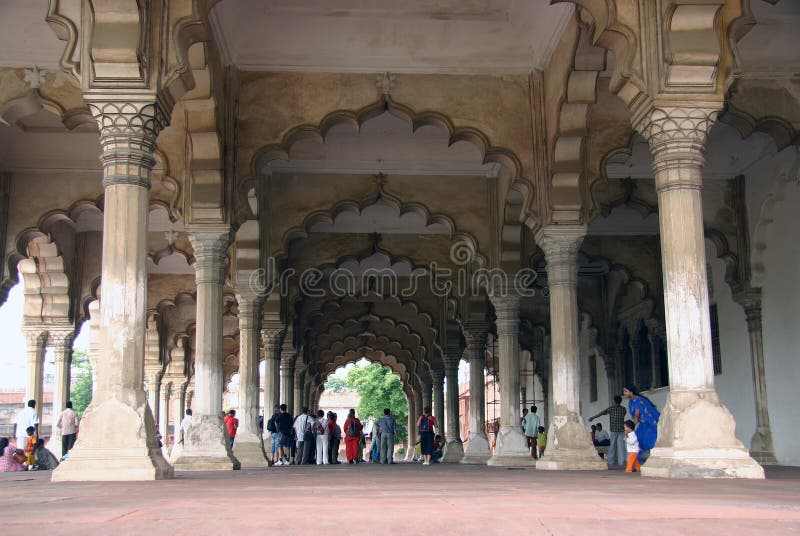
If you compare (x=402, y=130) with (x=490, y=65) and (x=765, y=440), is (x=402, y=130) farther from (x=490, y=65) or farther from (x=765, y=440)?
(x=765, y=440)

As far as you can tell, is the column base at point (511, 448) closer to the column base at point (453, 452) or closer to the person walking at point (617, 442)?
the person walking at point (617, 442)

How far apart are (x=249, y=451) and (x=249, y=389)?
3.86 feet

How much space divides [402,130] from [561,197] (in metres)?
3.73

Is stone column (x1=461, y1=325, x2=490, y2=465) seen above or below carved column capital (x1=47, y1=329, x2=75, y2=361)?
below

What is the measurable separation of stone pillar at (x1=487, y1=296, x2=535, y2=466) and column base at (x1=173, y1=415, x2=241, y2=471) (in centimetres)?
491

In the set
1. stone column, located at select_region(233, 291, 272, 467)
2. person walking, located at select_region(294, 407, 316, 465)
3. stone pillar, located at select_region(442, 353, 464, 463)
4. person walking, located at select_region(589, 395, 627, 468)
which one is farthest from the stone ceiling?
stone pillar, located at select_region(442, 353, 464, 463)

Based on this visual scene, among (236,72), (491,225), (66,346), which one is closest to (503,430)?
(491,225)

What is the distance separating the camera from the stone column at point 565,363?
1205cm

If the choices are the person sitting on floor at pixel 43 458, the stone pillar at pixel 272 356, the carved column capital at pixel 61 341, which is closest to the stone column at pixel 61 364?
the carved column capital at pixel 61 341

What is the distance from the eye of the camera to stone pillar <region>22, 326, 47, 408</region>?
64.5ft

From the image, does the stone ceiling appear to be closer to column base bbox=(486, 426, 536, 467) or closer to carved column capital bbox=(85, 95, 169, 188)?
carved column capital bbox=(85, 95, 169, 188)

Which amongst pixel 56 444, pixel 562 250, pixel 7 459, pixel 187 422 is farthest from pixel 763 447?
pixel 56 444

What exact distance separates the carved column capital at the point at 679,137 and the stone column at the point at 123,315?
4.70 metres

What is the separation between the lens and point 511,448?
15273 millimetres
